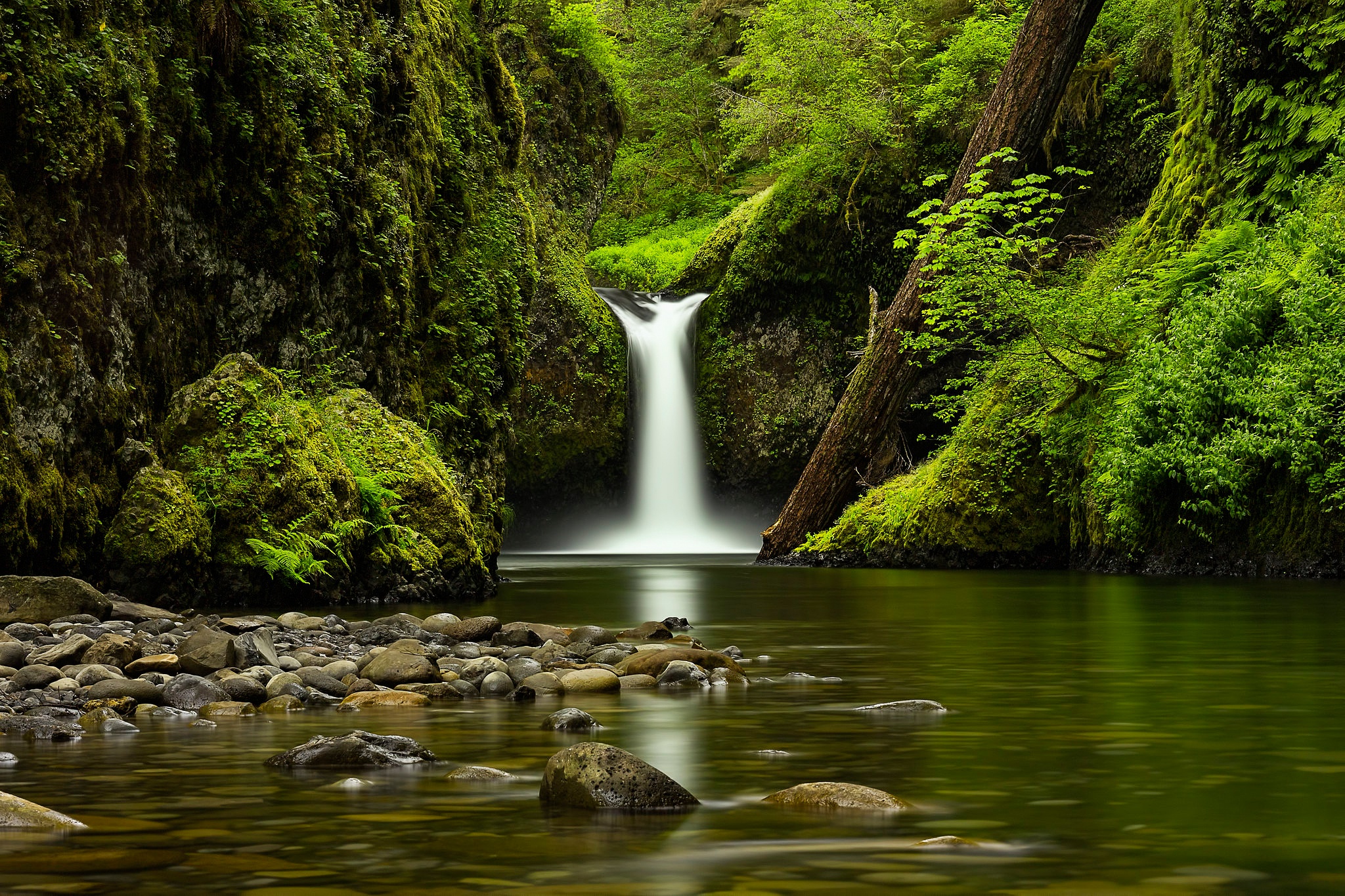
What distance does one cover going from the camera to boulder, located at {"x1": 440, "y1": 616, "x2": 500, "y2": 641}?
328 inches

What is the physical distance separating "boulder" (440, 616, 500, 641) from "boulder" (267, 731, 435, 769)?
13.0ft

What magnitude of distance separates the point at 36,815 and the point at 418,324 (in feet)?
42.4

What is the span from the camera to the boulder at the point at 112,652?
254 inches

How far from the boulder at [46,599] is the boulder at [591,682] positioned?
3954 mm

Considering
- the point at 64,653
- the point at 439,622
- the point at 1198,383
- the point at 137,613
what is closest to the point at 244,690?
the point at 64,653

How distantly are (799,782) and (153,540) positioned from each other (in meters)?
7.88

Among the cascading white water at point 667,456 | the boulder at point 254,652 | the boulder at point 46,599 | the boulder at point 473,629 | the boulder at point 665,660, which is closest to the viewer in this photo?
the boulder at point 254,652

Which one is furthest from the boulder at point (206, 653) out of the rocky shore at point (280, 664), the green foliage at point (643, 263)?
the green foliage at point (643, 263)

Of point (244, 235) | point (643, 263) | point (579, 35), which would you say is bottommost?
point (244, 235)

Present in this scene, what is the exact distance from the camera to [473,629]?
838cm

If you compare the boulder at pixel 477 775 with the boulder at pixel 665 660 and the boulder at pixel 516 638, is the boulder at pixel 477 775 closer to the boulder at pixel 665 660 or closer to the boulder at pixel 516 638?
the boulder at pixel 665 660

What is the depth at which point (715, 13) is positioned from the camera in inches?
1874

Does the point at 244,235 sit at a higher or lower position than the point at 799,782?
higher

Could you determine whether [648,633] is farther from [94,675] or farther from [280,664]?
[94,675]
